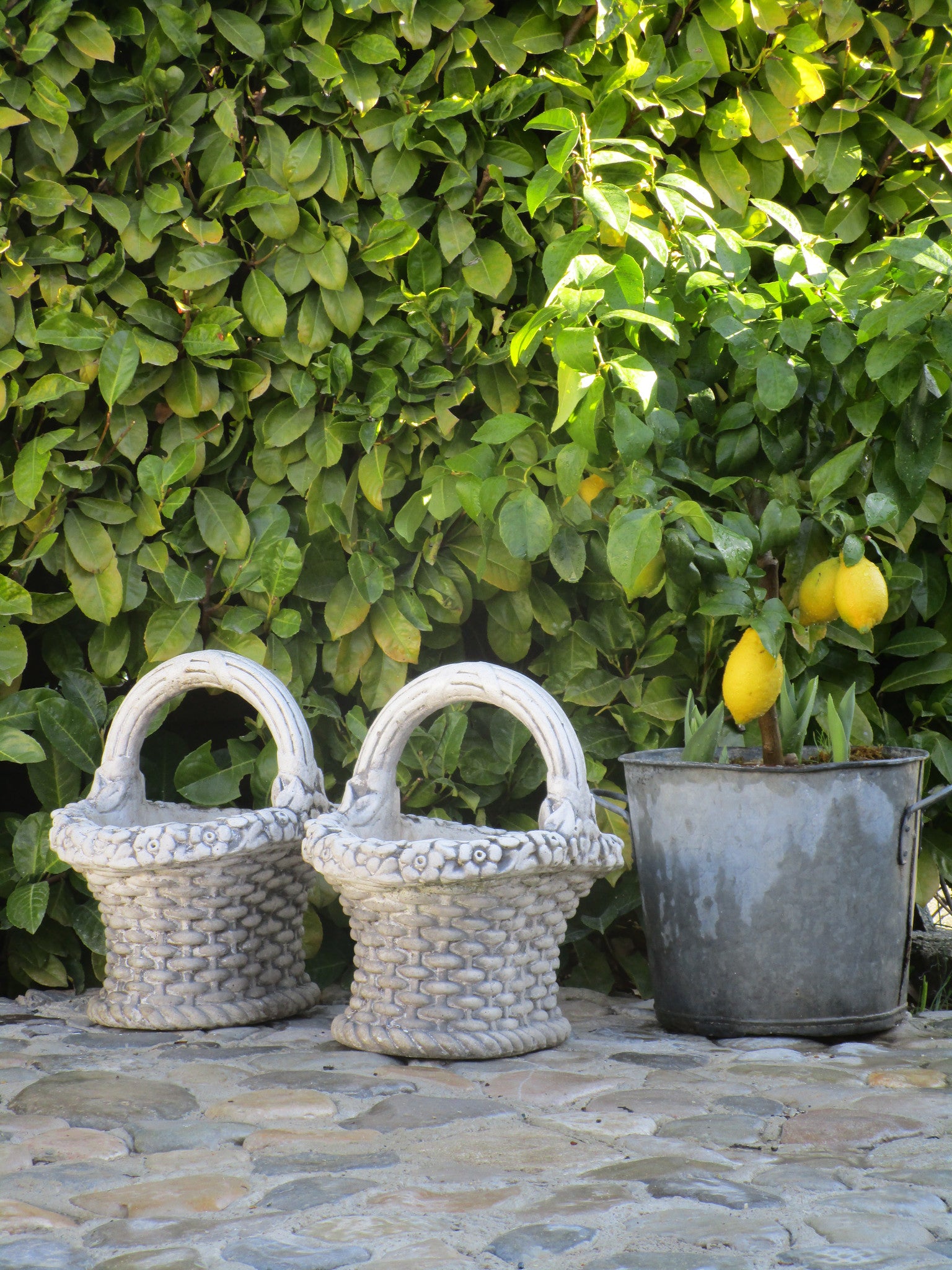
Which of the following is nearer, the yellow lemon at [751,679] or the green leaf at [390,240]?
the yellow lemon at [751,679]

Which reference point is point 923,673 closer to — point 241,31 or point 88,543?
point 88,543

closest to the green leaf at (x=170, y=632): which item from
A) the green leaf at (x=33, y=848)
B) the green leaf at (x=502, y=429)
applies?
the green leaf at (x=33, y=848)

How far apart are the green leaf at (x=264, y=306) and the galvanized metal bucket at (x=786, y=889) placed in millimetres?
979

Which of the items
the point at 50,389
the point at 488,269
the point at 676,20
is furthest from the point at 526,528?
the point at 676,20

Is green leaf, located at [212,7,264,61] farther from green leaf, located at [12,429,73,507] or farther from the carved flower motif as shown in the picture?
the carved flower motif

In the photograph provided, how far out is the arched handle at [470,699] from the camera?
182 centimetres

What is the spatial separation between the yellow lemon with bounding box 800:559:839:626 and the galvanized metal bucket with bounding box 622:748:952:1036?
0.23 meters

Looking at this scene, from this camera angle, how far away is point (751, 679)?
1.81 metres

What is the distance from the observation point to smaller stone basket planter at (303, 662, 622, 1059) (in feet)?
5.57

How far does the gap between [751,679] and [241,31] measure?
4.59 ft

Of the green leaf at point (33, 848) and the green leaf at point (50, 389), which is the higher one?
the green leaf at point (50, 389)

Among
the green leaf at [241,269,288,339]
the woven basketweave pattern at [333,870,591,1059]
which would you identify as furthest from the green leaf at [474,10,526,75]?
the woven basketweave pattern at [333,870,591,1059]

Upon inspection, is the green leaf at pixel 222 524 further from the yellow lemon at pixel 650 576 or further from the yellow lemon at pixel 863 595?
the yellow lemon at pixel 863 595

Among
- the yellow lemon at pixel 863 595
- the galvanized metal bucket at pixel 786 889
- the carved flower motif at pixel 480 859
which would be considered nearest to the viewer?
the carved flower motif at pixel 480 859
